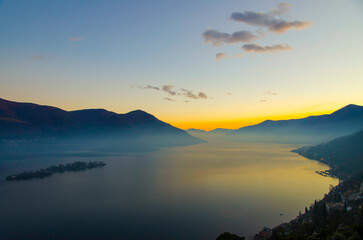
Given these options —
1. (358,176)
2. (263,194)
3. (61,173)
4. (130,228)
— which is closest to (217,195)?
(263,194)

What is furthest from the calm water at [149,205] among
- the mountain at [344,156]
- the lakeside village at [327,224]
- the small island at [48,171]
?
the mountain at [344,156]

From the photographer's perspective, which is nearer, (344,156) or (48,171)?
(48,171)

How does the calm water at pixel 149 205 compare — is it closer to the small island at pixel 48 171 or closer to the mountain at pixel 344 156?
the small island at pixel 48 171

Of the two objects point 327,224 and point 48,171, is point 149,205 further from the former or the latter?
point 48,171

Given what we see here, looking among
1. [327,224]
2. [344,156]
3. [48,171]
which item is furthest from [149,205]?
[344,156]

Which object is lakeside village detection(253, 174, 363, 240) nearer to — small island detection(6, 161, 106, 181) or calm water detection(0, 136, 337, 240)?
calm water detection(0, 136, 337, 240)

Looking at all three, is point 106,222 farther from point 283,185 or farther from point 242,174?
point 242,174

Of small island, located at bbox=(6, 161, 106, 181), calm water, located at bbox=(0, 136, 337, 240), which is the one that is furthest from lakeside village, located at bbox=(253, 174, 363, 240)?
small island, located at bbox=(6, 161, 106, 181)

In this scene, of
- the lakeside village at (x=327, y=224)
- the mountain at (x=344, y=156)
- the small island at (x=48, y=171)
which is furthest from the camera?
the mountain at (x=344, y=156)
